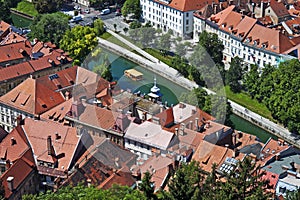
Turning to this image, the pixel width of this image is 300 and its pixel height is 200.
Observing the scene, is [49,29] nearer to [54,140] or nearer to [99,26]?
[99,26]

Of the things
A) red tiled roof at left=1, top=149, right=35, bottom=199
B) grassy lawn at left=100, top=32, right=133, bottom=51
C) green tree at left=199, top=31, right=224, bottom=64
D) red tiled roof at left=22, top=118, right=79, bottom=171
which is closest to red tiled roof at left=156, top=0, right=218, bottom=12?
grassy lawn at left=100, top=32, right=133, bottom=51

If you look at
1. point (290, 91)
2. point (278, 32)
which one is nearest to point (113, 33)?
point (278, 32)

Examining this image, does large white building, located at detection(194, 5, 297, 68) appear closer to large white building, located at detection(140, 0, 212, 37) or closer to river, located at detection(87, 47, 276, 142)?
large white building, located at detection(140, 0, 212, 37)

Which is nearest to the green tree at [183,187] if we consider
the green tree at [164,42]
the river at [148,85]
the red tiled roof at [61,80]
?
the river at [148,85]

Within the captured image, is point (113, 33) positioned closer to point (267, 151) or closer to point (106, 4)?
point (106, 4)

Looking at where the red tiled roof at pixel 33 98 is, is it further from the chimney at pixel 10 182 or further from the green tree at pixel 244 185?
the green tree at pixel 244 185
